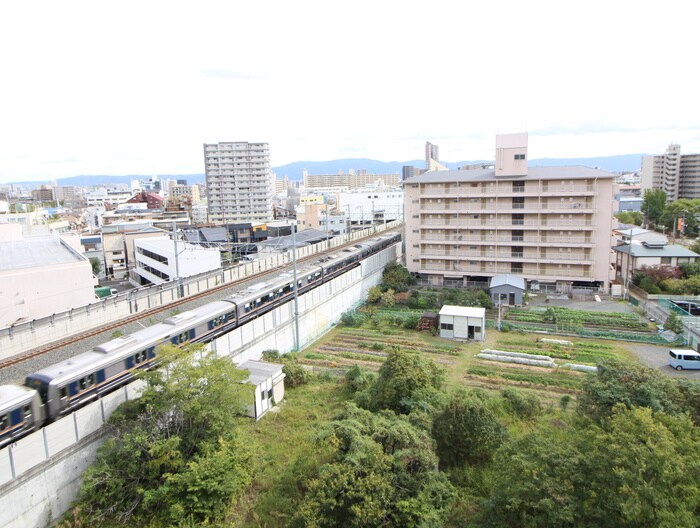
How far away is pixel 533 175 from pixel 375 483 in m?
30.9

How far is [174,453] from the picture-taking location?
11898mm

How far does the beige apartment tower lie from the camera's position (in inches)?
1341

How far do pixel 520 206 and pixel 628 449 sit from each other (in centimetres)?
2910

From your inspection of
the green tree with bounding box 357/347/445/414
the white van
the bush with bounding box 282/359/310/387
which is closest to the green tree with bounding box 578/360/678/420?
the green tree with bounding box 357/347/445/414

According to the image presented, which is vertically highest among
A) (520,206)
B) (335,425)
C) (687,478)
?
(520,206)

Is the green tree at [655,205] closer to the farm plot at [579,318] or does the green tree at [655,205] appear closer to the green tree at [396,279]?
the farm plot at [579,318]

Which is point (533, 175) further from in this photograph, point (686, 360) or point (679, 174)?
point (679, 174)

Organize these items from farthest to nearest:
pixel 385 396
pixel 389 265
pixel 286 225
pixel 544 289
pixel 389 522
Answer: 1. pixel 286 225
2. pixel 389 265
3. pixel 544 289
4. pixel 385 396
5. pixel 389 522

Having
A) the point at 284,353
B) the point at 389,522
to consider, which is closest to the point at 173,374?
the point at 389,522

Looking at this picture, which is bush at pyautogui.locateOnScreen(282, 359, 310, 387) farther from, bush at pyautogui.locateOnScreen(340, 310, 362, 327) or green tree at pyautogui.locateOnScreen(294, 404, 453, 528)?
bush at pyautogui.locateOnScreen(340, 310, 362, 327)

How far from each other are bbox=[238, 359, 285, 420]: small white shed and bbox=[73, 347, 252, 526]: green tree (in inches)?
104

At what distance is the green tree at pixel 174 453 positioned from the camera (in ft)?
38.0

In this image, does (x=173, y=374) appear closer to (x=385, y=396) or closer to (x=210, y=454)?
(x=210, y=454)

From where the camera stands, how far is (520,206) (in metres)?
35.9
